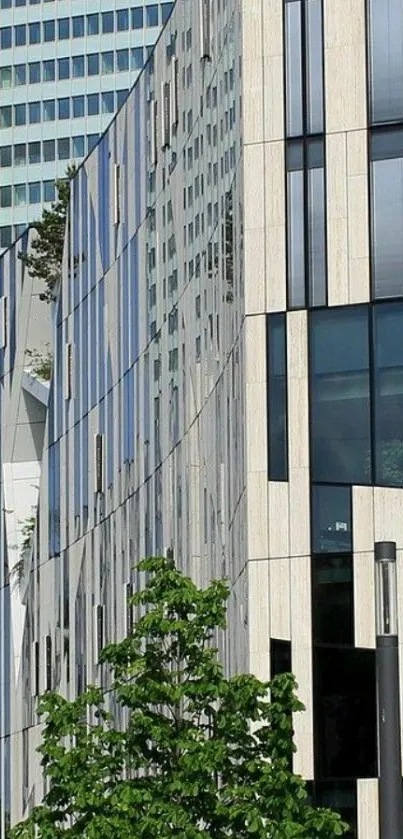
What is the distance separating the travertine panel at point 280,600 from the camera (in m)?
30.5

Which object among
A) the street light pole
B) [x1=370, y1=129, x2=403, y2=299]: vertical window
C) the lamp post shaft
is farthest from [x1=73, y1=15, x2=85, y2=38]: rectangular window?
the lamp post shaft

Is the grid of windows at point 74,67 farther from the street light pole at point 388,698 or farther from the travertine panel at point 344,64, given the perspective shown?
the street light pole at point 388,698

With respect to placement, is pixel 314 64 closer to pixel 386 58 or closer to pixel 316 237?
pixel 386 58

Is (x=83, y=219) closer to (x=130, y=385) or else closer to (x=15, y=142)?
(x=130, y=385)

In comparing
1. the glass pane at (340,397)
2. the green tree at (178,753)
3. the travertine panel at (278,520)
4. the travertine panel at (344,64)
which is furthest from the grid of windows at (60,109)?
the green tree at (178,753)

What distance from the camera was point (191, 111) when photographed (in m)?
38.0

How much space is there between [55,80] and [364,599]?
92.4 metres

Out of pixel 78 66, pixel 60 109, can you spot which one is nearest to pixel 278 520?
pixel 78 66

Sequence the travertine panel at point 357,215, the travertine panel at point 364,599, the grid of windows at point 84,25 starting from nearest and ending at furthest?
1. the travertine panel at point 364,599
2. the travertine panel at point 357,215
3. the grid of windows at point 84,25

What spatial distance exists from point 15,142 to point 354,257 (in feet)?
305

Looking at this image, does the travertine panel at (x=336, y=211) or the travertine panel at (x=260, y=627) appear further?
the travertine panel at (x=336, y=211)

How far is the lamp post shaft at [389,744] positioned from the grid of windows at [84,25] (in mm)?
98332

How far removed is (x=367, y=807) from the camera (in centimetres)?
2989

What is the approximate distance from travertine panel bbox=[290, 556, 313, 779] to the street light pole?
1026 centimetres
